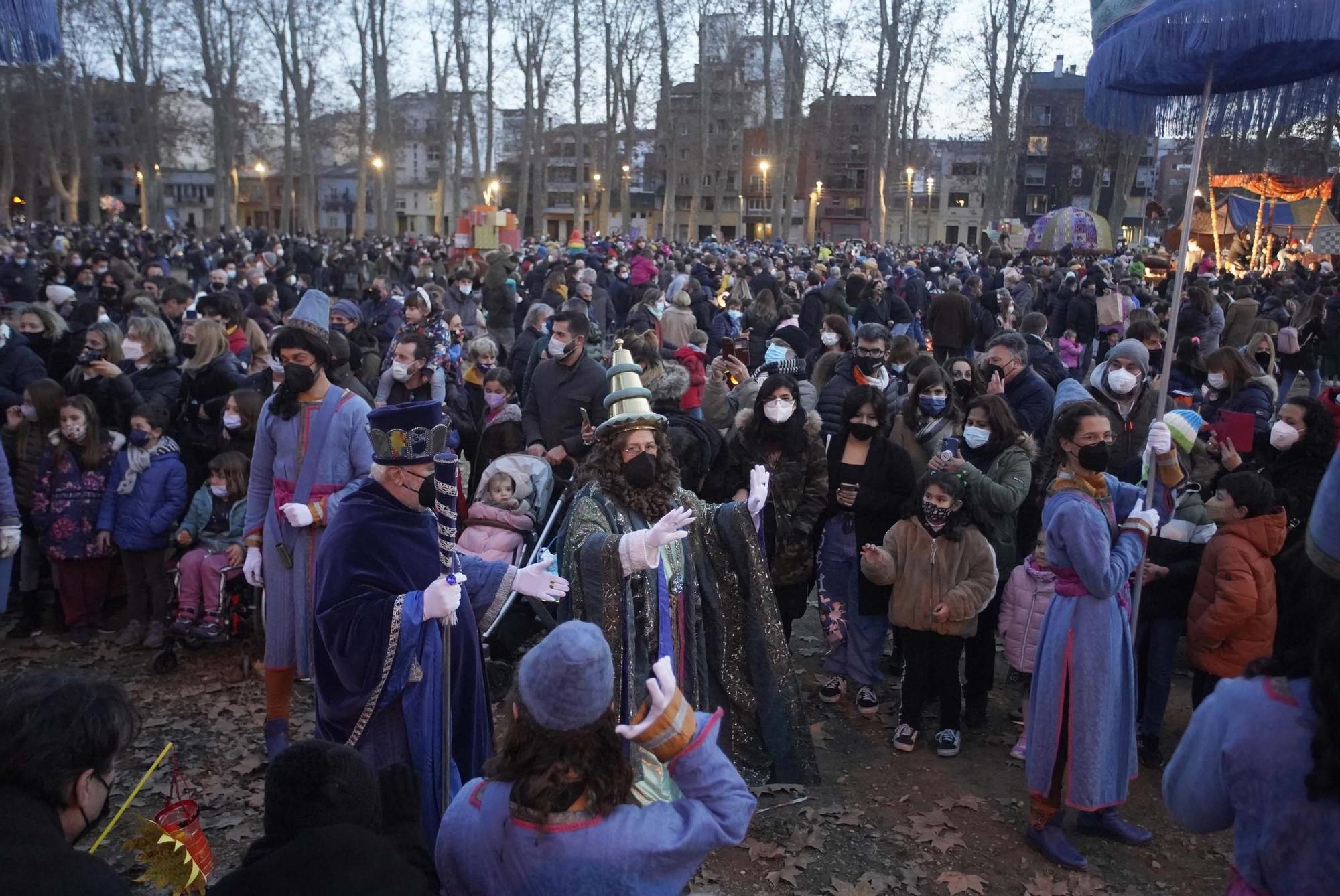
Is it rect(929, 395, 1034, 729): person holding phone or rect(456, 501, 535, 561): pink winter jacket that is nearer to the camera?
rect(929, 395, 1034, 729): person holding phone

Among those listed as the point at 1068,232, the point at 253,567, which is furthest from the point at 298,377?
the point at 1068,232

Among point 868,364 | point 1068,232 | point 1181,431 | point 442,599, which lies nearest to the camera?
point 442,599

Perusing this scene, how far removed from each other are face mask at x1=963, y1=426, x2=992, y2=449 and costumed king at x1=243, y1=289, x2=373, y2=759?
3089 mm

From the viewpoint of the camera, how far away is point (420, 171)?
96625 mm

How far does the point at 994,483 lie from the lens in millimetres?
5359

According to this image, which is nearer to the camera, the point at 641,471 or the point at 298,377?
the point at 641,471

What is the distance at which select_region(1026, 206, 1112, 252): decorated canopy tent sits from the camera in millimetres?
31844

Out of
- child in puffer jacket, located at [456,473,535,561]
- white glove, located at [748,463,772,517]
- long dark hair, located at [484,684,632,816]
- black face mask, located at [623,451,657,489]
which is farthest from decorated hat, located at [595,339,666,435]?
long dark hair, located at [484,684,632,816]

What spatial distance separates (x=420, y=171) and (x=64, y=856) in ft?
330

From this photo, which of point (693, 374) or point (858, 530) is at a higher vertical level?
point (693, 374)

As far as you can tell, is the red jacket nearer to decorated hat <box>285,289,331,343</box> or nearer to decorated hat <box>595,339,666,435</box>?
decorated hat <box>595,339,666,435</box>

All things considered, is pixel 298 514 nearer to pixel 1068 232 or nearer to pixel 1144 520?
pixel 1144 520

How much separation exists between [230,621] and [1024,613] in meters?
4.55

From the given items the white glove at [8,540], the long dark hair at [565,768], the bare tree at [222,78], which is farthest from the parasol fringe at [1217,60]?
the bare tree at [222,78]
